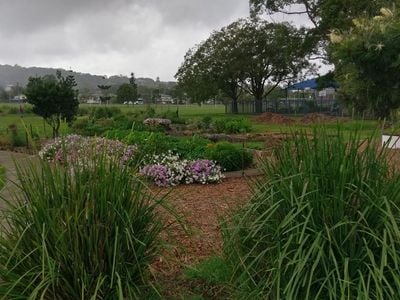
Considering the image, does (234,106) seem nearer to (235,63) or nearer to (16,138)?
(235,63)

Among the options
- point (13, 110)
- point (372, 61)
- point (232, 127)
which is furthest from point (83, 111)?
point (372, 61)

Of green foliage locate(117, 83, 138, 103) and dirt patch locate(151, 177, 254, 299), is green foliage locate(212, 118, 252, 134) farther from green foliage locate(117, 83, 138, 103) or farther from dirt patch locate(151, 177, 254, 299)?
green foliage locate(117, 83, 138, 103)

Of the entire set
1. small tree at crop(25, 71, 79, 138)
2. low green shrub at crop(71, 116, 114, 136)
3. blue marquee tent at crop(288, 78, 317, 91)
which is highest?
blue marquee tent at crop(288, 78, 317, 91)

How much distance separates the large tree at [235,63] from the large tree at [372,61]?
4442 cm

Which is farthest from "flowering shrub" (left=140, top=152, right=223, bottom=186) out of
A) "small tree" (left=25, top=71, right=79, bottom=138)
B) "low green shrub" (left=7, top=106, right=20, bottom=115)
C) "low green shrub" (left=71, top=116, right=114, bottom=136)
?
"low green shrub" (left=7, top=106, right=20, bottom=115)

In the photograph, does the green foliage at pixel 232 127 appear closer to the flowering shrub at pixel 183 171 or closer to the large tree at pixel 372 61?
the flowering shrub at pixel 183 171

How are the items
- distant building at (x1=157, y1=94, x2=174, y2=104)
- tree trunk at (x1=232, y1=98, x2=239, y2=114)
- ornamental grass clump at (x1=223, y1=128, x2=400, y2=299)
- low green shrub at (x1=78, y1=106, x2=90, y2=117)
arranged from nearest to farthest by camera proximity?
ornamental grass clump at (x1=223, y1=128, x2=400, y2=299) < low green shrub at (x1=78, y1=106, x2=90, y2=117) < tree trunk at (x1=232, y1=98, x2=239, y2=114) < distant building at (x1=157, y1=94, x2=174, y2=104)

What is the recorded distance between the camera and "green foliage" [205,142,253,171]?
9297mm

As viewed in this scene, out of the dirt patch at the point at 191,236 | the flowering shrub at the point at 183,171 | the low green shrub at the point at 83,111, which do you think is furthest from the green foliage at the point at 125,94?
the dirt patch at the point at 191,236

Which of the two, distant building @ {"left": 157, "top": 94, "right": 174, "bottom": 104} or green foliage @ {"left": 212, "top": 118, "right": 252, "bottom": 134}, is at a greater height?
distant building @ {"left": 157, "top": 94, "right": 174, "bottom": 104}

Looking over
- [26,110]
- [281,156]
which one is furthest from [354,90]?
[26,110]

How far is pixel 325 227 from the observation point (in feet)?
8.93

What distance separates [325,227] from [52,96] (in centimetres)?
1565

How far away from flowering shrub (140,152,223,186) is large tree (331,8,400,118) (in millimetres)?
2914
